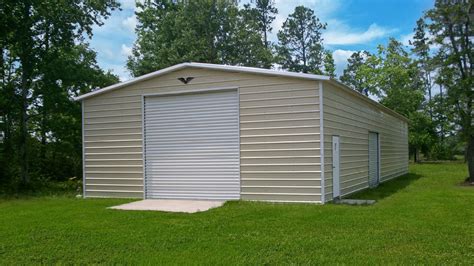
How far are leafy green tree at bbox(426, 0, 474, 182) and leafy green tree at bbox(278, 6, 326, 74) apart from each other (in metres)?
21.5

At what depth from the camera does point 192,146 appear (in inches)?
427

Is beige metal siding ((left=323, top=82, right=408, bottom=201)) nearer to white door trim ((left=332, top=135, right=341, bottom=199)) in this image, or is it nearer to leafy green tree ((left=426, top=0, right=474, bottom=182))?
white door trim ((left=332, top=135, right=341, bottom=199))

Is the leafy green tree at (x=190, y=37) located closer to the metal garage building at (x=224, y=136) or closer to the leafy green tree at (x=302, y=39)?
the leafy green tree at (x=302, y=39)

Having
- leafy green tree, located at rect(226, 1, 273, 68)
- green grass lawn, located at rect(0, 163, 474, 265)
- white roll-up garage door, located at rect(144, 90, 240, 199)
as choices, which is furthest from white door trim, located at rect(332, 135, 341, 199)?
leafy green tree, located at rect(226, 1, 273, 68)

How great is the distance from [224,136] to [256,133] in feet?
2.86

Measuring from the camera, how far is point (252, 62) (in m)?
31.2

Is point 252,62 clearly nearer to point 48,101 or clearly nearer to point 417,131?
point 417,131

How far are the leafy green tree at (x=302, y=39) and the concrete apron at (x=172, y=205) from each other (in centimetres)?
2674

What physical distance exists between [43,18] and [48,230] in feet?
35.9

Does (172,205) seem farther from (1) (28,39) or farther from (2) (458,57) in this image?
(2) (458,57)

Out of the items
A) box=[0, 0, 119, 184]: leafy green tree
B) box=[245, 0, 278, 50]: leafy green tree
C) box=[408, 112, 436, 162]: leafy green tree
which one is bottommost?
box=[408, 112, 436, 162]: leafy green tree

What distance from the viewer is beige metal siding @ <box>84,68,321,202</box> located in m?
9.38

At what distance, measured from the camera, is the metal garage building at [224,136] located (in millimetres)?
9438

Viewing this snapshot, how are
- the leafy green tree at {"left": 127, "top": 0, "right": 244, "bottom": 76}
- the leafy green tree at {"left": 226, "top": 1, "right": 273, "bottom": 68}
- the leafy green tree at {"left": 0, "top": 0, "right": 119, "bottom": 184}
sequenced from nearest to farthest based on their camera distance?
1. the leafy green tree at {"left": 0, "top": 0, "right": 119, "bottom": 184}
2. the leafy green tree at {"left": 127, "top": 0, "right": 244, "bottom": 76}
3. the leafy green tree at {"left": 226, "top": 1, "right": 273, "bottom": 68}
